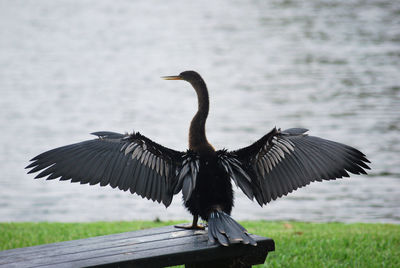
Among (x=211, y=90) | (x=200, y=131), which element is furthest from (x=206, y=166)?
(x=211, y=90)

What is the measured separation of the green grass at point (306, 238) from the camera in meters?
4.49

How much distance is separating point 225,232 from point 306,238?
248 centimetres

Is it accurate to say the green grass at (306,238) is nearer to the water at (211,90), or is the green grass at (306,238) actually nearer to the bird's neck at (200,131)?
the water at (211,90)

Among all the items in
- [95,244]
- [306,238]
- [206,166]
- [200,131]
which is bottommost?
[306,238]

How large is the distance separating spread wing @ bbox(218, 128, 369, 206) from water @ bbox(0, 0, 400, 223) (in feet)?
11.6

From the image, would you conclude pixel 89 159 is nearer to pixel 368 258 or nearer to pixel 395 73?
pixel 368 258

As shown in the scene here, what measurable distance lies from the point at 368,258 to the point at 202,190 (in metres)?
1.90

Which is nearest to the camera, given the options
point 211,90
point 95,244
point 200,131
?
point 95,244

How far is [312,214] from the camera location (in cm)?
684

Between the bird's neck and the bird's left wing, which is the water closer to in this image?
the bird's neck

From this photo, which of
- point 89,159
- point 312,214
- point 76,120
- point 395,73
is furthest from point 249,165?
point 395,73

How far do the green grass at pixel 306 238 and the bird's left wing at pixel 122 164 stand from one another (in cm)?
150

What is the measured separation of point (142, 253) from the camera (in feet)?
9.20

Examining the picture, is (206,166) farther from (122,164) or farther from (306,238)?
(306,238)
